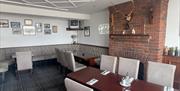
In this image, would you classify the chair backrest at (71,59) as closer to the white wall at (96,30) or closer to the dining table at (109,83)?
the dining table at (109,83)

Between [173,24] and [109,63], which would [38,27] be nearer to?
[109,63]

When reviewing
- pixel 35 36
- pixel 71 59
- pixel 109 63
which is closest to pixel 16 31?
pixel 35 36

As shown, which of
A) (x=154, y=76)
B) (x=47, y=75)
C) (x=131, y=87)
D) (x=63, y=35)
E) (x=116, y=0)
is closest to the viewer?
(x=131, y=87)

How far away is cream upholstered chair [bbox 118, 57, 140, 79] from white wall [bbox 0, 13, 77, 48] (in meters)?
4.49

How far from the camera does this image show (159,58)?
3363 mm

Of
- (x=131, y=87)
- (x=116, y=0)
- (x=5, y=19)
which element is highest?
(x=116, y=0)

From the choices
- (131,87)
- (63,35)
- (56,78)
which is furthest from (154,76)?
(63,35)

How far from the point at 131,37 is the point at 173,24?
3.63 ft

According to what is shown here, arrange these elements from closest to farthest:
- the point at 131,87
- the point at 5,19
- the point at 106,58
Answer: the point at 131,87
the point at 106,58
the point at 5,19

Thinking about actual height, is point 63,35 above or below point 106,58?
above

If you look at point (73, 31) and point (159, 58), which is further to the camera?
point (73, 31)

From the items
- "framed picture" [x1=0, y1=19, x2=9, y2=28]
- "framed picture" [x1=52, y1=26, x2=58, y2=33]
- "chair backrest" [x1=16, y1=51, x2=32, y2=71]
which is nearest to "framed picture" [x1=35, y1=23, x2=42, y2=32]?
"framed picture" [x1=52, y1=26, x2=58, y2=33]

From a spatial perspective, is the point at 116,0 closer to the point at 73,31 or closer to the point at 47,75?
the point at 47,75

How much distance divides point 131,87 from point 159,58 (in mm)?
1928
